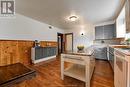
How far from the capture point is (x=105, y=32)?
5.05m

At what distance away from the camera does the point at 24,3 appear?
2.86 m

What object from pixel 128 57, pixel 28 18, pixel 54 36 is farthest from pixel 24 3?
pixel 54 36

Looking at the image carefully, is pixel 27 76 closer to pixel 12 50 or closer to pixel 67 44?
pixel 12 50

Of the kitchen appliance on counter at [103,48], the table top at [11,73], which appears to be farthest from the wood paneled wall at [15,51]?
the kitchen appliance on counter at [103,48]

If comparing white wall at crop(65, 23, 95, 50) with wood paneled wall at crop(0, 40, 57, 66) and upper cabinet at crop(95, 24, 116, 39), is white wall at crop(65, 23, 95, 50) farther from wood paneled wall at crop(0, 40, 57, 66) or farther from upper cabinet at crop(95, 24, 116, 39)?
wood paneled wall at crop(0, 40, 57, 66)

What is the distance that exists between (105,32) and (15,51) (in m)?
4.79

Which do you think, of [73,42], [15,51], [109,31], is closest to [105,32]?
[109,31]

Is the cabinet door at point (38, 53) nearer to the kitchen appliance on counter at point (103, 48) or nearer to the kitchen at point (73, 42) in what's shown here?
the kitchen at point (73, 42)

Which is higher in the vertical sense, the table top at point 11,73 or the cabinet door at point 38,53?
the table top at point 11,73

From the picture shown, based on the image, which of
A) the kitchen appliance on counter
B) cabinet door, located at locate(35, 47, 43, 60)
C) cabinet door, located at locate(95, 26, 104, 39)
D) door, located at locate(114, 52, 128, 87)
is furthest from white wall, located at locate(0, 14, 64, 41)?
door, located at locate(114, 52, 128, 87)

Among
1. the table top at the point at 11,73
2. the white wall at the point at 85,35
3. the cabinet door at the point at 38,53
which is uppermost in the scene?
the white wall at the point at 85,35

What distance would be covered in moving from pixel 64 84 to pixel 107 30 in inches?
164

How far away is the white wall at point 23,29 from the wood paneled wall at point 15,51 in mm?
212

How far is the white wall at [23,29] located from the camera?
3.31 m
